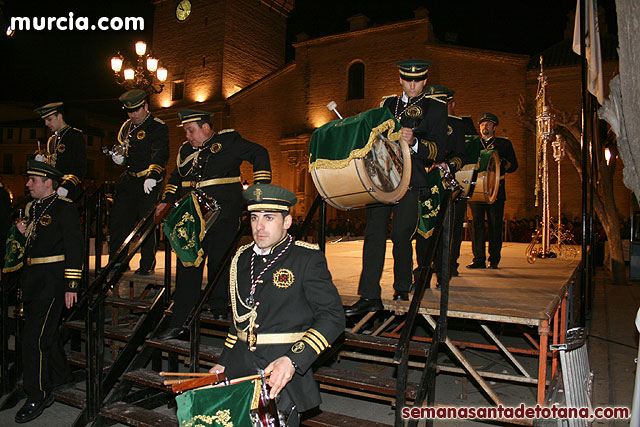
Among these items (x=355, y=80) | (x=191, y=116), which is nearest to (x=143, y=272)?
(x=191, y=116)

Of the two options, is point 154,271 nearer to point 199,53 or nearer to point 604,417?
point 604,417

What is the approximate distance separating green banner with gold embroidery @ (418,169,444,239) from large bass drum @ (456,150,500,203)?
0.77 meters

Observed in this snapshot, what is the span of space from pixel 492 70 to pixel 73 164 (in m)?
22.1

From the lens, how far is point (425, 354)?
3.65 meters

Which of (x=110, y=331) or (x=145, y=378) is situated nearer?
(x=145, y=378)

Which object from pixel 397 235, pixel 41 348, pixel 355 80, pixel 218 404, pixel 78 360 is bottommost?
pixel 78 360

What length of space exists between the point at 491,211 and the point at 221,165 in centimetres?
438

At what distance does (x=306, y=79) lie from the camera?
1145 inches

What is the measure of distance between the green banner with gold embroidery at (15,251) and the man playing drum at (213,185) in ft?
4.54

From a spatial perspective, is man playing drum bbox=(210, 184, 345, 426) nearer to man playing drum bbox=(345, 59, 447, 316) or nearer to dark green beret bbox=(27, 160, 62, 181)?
man playing drum bbox=(345, 59, 447, 316)

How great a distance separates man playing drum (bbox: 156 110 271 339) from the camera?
191 inches

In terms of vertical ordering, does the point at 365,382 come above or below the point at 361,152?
below

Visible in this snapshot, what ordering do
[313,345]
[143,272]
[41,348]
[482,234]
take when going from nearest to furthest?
[313,345]
[41,348]
[143,272]
[482,234]

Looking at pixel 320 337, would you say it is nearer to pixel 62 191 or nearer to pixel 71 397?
pixel 71 397
